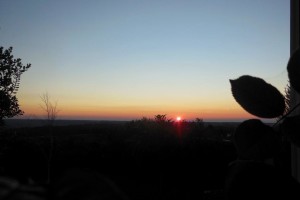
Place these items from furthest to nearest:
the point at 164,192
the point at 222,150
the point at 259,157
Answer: the point at 222,150, the point at 164,192, the point at 259,157

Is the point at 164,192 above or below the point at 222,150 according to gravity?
below

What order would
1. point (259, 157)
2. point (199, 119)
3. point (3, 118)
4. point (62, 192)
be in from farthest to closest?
point (199, 119) < point (3, 118) < point (259, 157) < point (62, 192)

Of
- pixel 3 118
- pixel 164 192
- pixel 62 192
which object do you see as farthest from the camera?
pixel 164 192

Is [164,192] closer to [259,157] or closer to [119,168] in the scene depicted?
[119,168]

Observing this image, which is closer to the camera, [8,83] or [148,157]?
[8,83]

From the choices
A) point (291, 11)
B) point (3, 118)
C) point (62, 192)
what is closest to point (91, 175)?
Result: point (62, 192)

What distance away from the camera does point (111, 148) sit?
33.3 feet

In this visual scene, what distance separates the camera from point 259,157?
494 millimetres

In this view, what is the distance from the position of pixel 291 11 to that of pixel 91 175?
829 mm

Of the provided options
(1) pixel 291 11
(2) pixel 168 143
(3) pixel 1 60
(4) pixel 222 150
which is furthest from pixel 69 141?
(1) pixel 291 11

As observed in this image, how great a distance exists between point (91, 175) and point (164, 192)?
8.34 metres

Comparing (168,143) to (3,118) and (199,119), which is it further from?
(3,118)

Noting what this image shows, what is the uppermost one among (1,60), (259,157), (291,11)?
(1,60)

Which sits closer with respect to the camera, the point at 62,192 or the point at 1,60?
the point at 62,192
